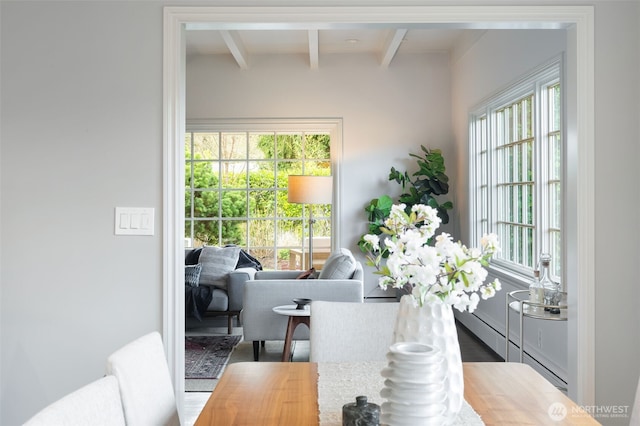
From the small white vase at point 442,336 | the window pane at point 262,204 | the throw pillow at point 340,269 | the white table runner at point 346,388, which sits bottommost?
the white table runner at point 346,388

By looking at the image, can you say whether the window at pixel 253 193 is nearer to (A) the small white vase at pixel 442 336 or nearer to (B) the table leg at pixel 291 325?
(B) the table leg at pixel 291 325

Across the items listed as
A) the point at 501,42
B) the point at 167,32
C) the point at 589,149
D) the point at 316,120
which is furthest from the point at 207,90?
the point at 589,149

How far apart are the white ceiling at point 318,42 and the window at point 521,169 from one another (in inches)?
39.6

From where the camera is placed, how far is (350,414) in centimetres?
129

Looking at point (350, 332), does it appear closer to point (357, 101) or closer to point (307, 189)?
point (307, 189)


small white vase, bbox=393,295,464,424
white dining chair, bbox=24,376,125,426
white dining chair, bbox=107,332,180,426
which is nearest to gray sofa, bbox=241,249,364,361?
white dining chair, bbox=107,332,180,426

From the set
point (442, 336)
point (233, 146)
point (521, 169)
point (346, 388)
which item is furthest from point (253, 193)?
point (442, 336)

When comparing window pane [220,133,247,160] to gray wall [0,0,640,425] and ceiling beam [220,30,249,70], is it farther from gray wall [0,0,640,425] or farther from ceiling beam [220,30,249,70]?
gray wall [0,0,640,425]

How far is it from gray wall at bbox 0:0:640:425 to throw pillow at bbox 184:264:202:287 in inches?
122

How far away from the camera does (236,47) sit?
5863 millimetres

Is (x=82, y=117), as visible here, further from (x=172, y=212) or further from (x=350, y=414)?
(x=350, y=414)

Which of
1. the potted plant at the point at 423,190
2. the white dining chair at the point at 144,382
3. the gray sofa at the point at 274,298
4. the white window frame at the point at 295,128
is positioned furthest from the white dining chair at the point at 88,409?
the white window frame at the point at 295,128

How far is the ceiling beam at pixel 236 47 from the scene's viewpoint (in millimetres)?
5446

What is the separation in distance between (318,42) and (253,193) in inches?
74.9
